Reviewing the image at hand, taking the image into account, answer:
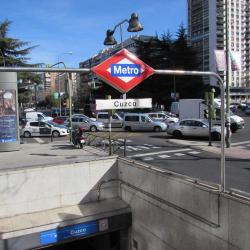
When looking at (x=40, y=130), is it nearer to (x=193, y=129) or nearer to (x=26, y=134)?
(x=26, y=134)

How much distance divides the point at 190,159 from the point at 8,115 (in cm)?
897

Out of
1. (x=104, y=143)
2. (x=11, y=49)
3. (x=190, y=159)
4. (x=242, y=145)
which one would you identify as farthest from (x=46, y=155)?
(x=11, y=49)

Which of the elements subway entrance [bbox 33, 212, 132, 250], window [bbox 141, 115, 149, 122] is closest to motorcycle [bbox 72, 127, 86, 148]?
subway entrance [bbox 33, 212, 132, 250]

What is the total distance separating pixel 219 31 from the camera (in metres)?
134

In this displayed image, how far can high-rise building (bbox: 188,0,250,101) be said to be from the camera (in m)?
132

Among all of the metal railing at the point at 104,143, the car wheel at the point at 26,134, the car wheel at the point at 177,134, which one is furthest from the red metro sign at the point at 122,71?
the car wheel at the point at 26,134

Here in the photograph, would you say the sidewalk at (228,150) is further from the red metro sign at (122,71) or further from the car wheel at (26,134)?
the red metro sign at (122,71)

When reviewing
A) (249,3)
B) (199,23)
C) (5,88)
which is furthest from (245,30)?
(5,88)

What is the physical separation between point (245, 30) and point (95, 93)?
300ft

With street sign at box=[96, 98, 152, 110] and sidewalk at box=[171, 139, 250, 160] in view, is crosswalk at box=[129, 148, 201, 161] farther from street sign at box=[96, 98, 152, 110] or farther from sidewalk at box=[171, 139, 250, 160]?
street sign at box=[96, 98, 152, 110]

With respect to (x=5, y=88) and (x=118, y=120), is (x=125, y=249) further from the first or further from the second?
(x=118, y=120)

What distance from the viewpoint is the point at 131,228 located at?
13383mm

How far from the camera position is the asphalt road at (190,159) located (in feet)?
45.5

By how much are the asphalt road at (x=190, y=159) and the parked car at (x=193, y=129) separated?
22.4 inches
